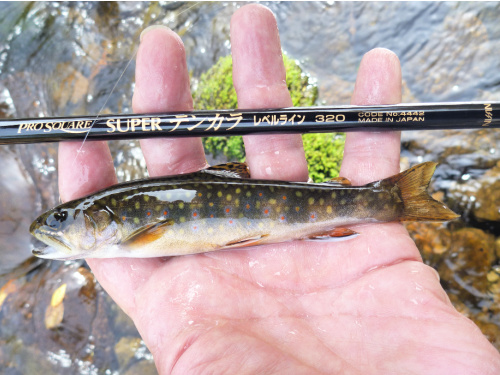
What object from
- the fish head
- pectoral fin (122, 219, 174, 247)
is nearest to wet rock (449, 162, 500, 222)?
pectoral fin (122, 219, 174, 247)

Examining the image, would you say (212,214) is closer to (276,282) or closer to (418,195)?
(276,282)

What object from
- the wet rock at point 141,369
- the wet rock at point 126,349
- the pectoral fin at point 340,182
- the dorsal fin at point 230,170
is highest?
the dorsal fin at point 230,170

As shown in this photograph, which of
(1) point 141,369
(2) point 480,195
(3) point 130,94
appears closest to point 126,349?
(1) point 141,369

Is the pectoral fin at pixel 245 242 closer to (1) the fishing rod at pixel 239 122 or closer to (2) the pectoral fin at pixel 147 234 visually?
(2) the pectoral fin at pixel 147 234

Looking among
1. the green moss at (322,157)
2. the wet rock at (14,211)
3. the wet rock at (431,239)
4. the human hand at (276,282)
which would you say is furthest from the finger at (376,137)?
the wet rock at (14,211)

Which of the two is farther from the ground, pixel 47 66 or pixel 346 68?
pixel 47 66

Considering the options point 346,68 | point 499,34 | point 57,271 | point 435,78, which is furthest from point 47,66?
point 499,34

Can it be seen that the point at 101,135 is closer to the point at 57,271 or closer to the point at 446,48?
the point at 57,271
